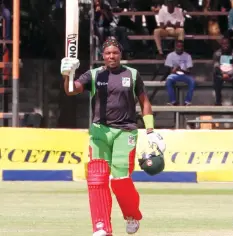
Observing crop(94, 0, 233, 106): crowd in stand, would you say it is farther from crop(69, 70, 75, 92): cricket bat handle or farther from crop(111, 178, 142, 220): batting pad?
crop(69, 70, 75, 92): cricket bat handle

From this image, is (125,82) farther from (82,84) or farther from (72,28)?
(72,28)

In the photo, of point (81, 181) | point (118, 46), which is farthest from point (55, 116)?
point (118, 46)

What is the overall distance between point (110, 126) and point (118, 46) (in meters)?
0.80

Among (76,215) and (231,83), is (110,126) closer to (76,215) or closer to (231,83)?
(76,215)

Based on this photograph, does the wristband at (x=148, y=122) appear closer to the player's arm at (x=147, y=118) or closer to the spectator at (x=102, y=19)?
the player's arm at (x=147, y=118)

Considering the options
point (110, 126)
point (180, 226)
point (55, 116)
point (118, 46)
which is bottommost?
Result: point (55, 116)

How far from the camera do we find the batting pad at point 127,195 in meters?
9.86

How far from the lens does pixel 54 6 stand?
27.8m

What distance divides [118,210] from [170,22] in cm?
1222

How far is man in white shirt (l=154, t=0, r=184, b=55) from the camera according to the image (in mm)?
24875

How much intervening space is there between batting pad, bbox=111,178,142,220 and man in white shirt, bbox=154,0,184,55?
15073mm

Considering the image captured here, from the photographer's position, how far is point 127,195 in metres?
9.92

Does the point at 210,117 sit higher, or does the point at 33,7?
the point at 33,7

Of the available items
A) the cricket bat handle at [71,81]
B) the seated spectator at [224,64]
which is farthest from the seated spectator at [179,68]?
the cricket bat handle at [71,81]
